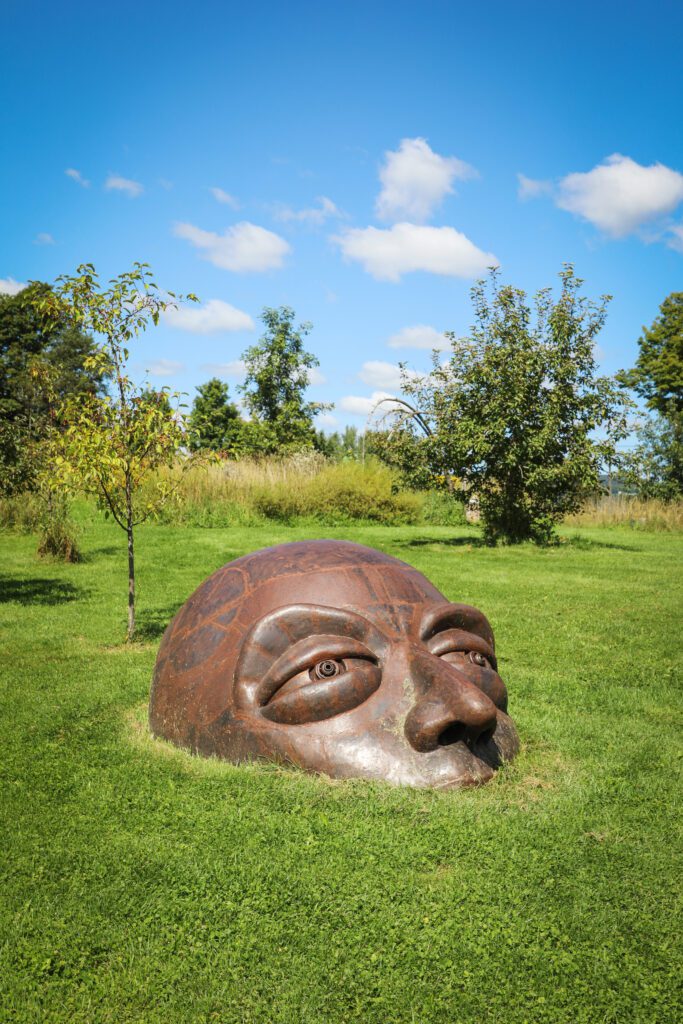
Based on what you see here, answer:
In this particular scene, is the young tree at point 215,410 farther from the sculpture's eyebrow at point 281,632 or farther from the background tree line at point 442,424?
the sculpture's eyebrow at point 281,632

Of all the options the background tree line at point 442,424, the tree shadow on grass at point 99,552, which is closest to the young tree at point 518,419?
the background tree line at point 442,424

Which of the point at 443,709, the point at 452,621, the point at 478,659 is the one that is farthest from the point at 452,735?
the point at 452,621

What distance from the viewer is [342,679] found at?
4.16 m

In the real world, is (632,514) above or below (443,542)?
above

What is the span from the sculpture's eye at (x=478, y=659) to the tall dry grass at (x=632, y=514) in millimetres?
22198

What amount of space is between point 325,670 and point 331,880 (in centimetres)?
114

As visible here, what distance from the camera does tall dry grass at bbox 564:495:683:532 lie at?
84.6 ft

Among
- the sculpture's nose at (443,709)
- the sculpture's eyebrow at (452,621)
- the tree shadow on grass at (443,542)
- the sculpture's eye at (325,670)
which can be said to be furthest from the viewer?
the tree shadow on grass at (443,542)

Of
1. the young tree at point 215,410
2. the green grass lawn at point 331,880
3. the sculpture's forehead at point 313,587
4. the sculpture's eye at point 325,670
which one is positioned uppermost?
the young tree at point 215,410

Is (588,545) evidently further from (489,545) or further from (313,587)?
(313,587)

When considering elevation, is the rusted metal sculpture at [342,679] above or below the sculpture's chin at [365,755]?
above

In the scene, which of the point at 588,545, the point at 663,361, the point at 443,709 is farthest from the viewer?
the point at 663,361

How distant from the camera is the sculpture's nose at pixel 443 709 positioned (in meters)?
3.95

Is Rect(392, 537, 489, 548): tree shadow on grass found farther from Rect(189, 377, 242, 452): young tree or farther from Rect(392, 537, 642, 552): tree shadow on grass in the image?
Rect(189, 377, 242, 452): young tree
